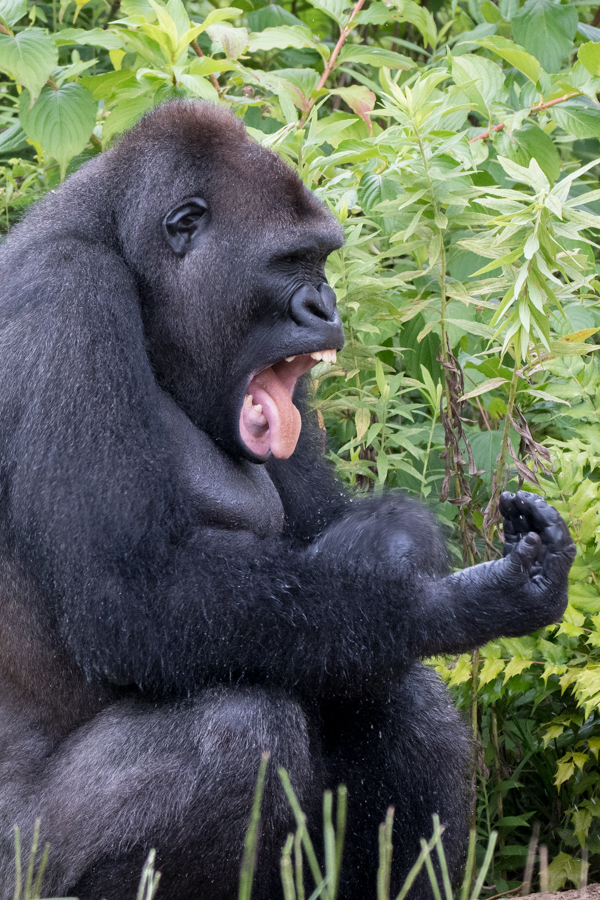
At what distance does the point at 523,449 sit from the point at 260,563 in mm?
1141

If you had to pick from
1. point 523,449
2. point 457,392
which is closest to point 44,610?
point 457,392

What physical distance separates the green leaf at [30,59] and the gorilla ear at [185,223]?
1077 mm

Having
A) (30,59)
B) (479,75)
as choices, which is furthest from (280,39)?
(30,59)

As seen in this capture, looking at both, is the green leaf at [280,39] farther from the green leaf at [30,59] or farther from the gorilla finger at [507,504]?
the gorilla finger at [507,504]

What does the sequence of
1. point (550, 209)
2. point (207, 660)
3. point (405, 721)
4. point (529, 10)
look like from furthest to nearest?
point (529, 10) < point (405, 721) < point (550, 209) < point (207, 660)

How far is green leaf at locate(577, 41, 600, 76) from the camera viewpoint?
9.77 ft

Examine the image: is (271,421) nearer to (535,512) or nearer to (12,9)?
(535,512)

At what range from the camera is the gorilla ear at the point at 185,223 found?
7.52 ft

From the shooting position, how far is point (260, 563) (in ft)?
6.83

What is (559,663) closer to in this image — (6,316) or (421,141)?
(421,141)

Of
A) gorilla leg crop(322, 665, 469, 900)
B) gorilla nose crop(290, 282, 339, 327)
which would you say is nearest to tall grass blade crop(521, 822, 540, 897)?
gorilla leg crop(322, 665, 469, 900)

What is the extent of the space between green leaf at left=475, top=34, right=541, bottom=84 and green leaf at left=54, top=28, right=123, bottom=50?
1.14m

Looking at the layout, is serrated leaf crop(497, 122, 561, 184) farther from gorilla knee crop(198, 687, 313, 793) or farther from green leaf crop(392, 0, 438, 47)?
gorilla knee crop(198, 687, 313, 793)

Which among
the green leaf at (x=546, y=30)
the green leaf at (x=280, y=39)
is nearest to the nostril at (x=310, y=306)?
the green leaf at (x=280, y=39)
